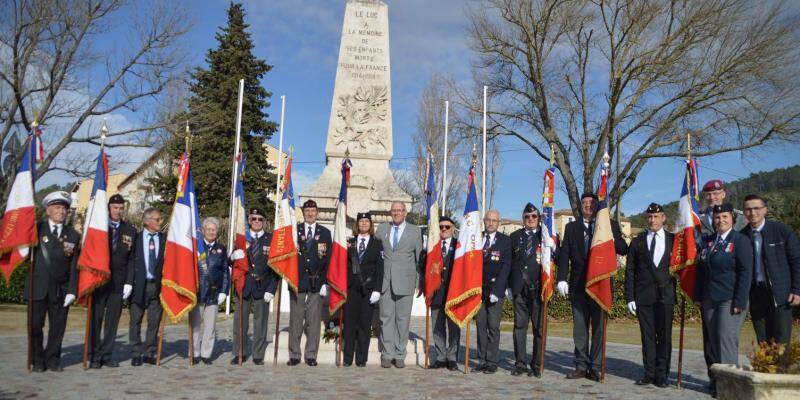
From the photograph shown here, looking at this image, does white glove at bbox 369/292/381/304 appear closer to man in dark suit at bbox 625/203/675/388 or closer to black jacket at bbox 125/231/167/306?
black jacket at bbox 125/231/167/306

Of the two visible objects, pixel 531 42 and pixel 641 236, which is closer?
pixel 641 236

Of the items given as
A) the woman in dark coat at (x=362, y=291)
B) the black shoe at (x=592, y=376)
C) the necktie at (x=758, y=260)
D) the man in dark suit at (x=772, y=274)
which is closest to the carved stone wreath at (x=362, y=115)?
the woman in dark coat at (x=362, y=291)

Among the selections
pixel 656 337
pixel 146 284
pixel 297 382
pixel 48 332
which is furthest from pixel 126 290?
pixel 656 337

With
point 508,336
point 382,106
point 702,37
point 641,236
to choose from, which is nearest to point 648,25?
point 702,37

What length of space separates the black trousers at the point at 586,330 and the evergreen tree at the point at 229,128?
18.6 m

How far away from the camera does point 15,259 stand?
6867 millimetres

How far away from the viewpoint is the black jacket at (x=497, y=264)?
7.57m

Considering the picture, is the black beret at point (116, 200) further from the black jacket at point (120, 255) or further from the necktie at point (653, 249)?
the necktie at point (653, 249)

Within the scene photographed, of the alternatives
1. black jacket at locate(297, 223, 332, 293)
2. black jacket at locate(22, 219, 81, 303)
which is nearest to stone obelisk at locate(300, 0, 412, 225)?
black jacket at locate(297, 223, 332, 293)

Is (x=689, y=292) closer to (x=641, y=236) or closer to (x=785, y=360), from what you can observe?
(x=641, y=236)

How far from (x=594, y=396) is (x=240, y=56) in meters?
23.2

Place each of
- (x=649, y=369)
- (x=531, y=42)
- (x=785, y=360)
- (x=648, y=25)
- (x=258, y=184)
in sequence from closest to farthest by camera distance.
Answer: (x=785, y=360)
(x=649, y=369)
(x=648, y=25)
(x=531, y=42)
(x=258, y=184)

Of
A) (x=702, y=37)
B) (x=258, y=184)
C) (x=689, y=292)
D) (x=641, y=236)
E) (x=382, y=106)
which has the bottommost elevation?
(x=689, y=292)

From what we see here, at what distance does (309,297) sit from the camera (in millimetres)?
7867
